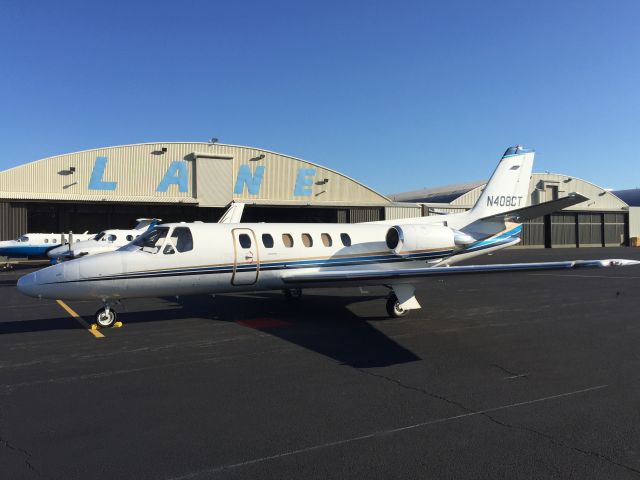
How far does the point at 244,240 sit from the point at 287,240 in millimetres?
1176

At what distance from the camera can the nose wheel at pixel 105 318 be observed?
1046 centimetres

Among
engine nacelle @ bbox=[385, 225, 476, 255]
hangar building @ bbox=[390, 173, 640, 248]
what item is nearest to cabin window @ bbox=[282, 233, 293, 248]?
engine nacelle @ bbox=[385, 225, 476, 255]

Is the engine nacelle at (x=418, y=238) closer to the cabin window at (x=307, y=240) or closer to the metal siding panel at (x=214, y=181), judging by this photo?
the cabin window at (x=307, y=240)

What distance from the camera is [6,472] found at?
4.18 meters

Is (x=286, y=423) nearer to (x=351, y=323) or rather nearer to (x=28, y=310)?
(x=351, y=323)

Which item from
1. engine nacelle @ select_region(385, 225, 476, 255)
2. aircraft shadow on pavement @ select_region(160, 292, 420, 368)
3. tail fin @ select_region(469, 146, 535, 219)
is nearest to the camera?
aircraft shadow on pavement @ select_region(160, 292, 420, 368)

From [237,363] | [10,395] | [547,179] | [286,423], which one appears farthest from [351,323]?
[547,179]

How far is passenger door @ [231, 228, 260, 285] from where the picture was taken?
443 inches

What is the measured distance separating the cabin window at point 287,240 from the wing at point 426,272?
2.41 ft

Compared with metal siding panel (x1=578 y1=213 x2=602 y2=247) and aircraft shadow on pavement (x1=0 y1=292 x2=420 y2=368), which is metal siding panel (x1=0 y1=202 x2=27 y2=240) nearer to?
aircraft shadow on pavement (x1=0 y1=292 x2=420 y2=368)

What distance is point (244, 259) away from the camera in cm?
1134

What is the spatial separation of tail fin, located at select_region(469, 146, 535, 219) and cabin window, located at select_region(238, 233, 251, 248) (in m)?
8.06

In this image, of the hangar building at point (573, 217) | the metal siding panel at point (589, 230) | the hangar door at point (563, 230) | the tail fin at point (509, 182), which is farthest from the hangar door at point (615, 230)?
the tail fin at point (509, 182)

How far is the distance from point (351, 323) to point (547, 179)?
173 feet
